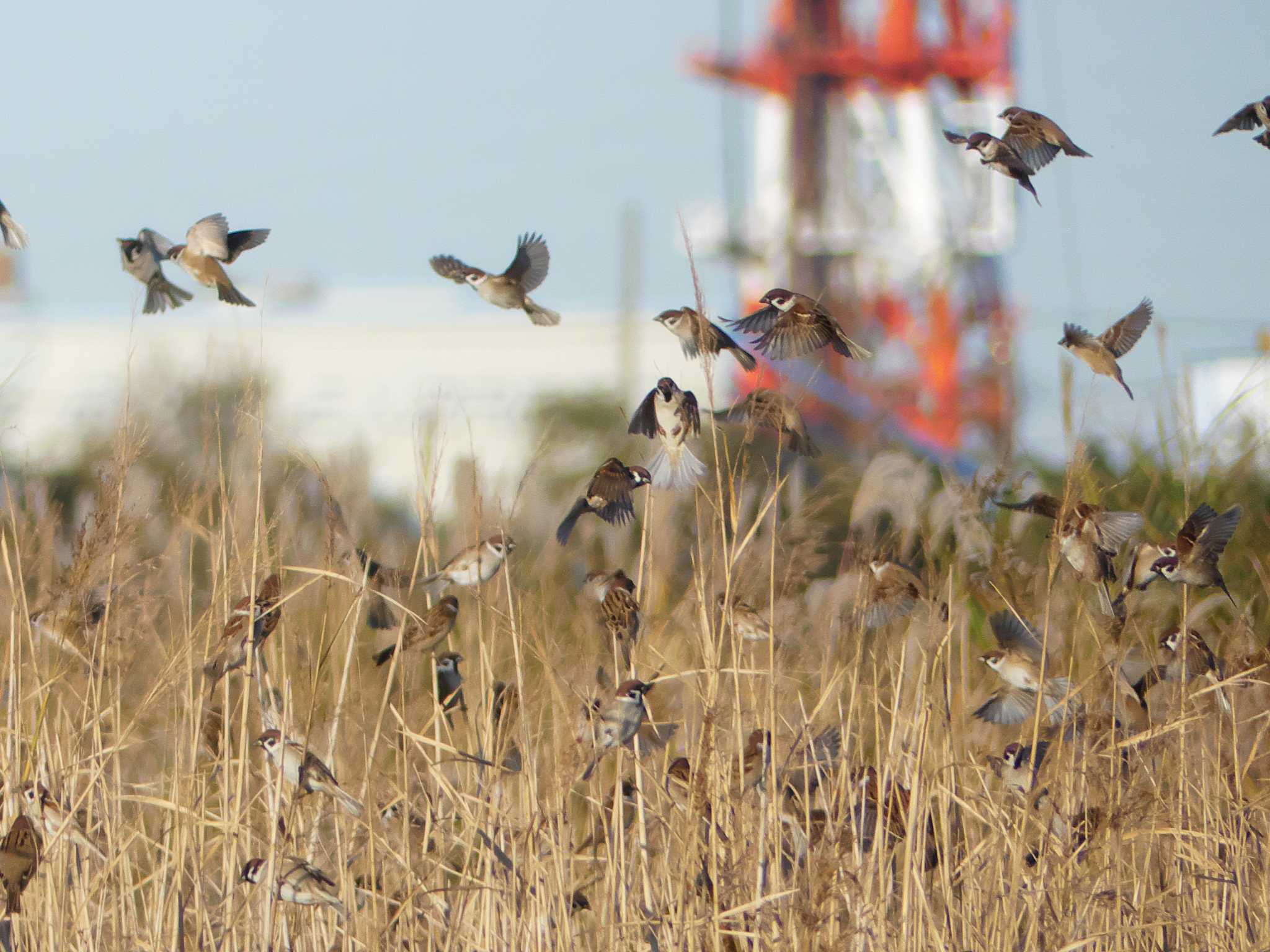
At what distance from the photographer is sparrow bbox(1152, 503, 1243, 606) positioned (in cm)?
258

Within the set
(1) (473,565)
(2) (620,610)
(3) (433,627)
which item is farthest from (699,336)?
(3) (433,627)

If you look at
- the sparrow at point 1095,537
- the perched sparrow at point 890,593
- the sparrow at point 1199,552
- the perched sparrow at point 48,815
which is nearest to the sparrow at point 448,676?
the perched sparrow at point 48,815

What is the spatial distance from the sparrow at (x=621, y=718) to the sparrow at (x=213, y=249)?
0.98 metres

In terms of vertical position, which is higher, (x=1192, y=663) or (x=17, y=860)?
(x=1192, y=663)

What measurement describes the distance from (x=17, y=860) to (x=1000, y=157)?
1.96 meters

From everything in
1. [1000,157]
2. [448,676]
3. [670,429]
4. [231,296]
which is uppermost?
[1000,157]

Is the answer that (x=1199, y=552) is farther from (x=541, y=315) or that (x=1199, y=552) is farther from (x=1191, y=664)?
(x=541, y=315)

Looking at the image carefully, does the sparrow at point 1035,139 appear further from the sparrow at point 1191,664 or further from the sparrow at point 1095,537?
the sparrow at point 1191,664

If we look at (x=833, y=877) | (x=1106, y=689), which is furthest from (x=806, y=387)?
(x=1106, y=689)

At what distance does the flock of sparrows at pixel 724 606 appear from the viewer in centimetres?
243

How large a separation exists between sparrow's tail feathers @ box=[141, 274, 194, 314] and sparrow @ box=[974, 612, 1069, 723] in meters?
1.59

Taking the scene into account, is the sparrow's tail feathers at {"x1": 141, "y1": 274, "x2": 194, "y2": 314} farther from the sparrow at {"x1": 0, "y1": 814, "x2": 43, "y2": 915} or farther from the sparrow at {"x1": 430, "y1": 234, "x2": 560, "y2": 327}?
the sparrow at {"x1": 0, "y1": 814, "x2": 43, "y2": 915}

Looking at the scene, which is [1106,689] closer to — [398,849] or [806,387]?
[806,387]

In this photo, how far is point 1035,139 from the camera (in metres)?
2.82
